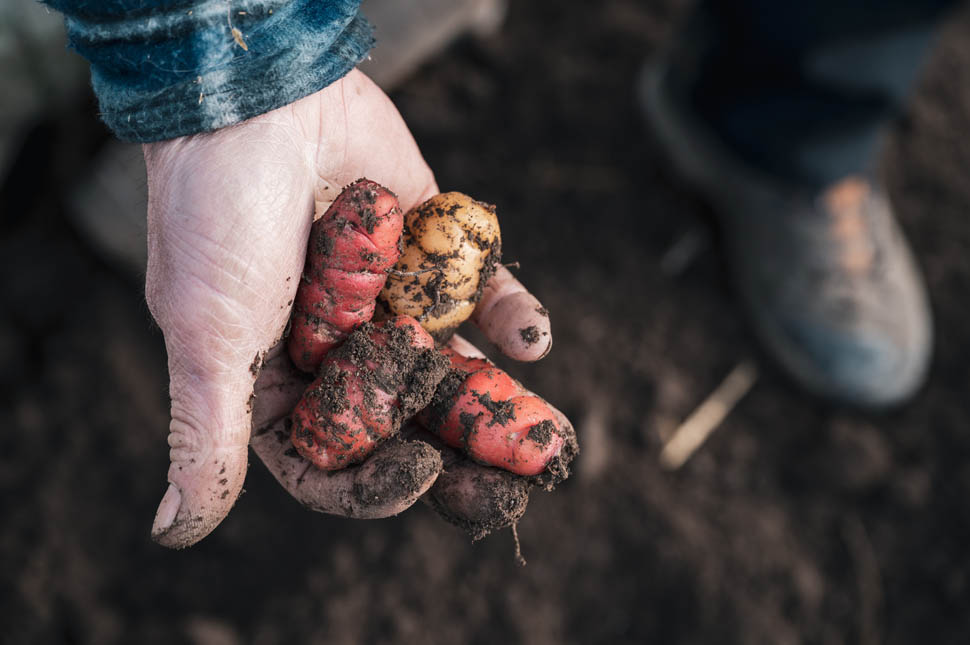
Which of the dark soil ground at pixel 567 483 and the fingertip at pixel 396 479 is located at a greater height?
the fingertip at pixel 396 479

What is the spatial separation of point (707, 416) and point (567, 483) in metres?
0.93

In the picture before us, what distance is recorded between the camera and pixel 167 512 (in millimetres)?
1906

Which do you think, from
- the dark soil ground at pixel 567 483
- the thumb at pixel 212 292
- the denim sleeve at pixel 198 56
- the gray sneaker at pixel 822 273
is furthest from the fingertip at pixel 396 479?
the gray sneaker at pixel 822 273

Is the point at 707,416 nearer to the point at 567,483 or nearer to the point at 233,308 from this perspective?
the point at 567,483

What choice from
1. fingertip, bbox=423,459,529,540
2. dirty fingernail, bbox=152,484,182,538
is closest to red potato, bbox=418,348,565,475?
fingertip, bbox=423,459,529,540

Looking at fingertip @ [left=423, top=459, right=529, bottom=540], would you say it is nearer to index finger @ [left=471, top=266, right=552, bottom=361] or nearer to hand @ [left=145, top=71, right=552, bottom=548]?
hand @ [left=145, top=71, right=552, bottom=548]

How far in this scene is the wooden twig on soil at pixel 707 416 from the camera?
3.73m

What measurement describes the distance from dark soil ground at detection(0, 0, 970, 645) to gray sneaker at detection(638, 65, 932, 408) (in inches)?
5.9

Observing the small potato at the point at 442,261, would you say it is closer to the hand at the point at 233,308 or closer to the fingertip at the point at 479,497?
the hand at the point at 233,308

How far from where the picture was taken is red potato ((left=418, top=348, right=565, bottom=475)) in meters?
2.03

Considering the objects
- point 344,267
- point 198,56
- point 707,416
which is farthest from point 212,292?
point 707,416

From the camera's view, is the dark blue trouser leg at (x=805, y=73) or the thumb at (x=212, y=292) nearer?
the thumb at (x=212, y=292)

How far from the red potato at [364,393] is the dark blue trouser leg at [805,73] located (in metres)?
3.00

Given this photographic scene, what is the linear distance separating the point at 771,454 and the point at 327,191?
9.10ft
